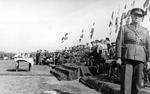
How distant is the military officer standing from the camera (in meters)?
6.13

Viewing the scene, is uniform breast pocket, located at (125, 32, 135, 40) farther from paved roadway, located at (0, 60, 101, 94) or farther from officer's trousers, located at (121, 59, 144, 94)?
paved roadway, located at (0, 60, 101, 94)

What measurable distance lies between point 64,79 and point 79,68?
0.93 meters

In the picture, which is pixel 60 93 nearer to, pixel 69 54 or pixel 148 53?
pixel 148 53

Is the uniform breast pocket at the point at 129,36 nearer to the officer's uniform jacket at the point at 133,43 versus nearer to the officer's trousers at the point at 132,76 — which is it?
the officer's uniform jacket at the point at 133,43

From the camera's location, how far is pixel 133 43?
20.4ft

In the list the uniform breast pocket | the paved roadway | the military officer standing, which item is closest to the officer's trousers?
the military officer standing

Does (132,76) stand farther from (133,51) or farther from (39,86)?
(39,86)

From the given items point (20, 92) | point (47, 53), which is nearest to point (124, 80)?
point (20, 92)

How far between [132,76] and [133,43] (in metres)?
0.64

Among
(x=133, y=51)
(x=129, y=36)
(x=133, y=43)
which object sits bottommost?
(x=133, y=51)

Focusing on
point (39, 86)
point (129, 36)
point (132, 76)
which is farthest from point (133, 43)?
point (39, 86)

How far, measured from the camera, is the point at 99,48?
1321cm

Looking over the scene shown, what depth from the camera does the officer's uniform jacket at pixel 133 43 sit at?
6.16 m

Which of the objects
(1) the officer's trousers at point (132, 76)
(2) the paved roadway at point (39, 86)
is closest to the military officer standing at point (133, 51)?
(1) the officer's trousers at point (132, 76)
